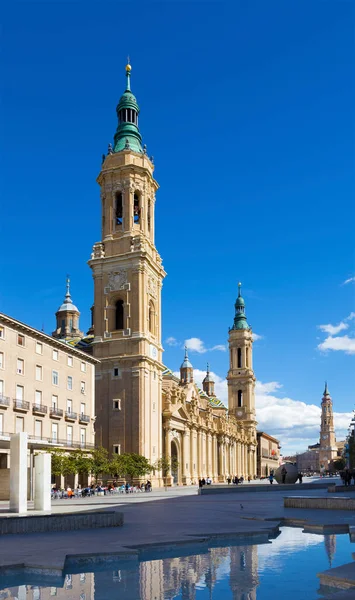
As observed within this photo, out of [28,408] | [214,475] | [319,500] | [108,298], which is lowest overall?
[214,475]

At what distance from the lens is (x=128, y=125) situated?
76.9 m

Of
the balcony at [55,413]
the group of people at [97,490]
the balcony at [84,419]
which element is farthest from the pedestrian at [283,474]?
the balcony at [55,413]

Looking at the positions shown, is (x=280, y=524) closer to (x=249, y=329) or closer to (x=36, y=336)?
(x=36, y=336)

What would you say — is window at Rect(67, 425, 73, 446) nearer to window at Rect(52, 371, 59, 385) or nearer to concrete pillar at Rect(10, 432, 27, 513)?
window at Rect(52, 371, 59, 385)

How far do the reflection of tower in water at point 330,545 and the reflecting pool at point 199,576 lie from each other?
2cm

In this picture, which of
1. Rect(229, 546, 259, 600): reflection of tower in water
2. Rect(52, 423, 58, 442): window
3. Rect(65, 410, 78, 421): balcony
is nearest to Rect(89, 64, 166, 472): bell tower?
Rect(65, 410, 78, 421): balcony

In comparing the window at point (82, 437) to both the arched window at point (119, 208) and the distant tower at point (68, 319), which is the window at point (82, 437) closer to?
the arched window at point (119, 208)

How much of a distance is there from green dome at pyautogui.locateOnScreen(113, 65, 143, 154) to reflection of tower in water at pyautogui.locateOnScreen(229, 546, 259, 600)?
65.4 meters

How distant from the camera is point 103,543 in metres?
14.3

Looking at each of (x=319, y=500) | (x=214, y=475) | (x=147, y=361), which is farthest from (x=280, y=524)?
(x=214, y=475)

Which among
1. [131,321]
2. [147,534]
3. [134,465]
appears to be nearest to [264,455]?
[131,321]

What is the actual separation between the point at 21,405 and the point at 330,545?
3497 cm

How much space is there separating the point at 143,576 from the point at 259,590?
2.06 meters

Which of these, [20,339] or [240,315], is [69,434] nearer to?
[20,339]
